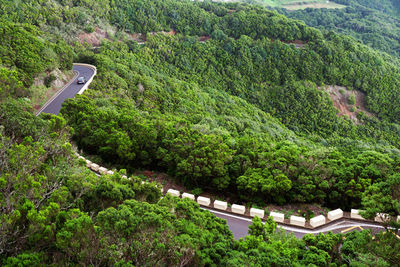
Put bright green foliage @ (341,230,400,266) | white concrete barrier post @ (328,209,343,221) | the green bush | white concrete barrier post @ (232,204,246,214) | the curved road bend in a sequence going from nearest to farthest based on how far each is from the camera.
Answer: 1. bright green foliage @ (341,230,400,266)
2. white concrete barrier post @ (328,209,343,221)
3. white concrete barrier post @ (232,204,246,214)
4. the curved road bend
5. the green bush

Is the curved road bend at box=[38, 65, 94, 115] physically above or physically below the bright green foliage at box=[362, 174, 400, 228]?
below

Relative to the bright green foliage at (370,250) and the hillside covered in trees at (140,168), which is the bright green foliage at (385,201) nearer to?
the hillside covered in trees at (140,168)

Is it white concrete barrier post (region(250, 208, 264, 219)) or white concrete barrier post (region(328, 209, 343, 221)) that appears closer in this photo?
white concrete barrier post (region(328, 209, 343, 221))

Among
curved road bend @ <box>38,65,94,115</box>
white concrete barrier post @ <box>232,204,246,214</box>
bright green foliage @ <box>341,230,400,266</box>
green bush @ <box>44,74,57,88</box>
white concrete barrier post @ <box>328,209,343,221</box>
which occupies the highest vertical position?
bright green foliage @ <box>341,230,400,266</box>

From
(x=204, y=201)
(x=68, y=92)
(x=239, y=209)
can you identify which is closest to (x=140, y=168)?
(x=204, y=201)

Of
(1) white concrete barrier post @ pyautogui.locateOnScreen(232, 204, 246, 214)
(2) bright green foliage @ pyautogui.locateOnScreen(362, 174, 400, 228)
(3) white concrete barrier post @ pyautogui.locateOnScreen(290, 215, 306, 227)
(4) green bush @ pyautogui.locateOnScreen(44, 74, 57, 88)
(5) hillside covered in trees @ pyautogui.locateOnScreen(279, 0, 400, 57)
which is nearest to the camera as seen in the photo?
(2) bright green foliage @ pyautogui.locateOnScreen(362, 174, 400, 228)

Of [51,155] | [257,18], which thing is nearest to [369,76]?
[257,18]

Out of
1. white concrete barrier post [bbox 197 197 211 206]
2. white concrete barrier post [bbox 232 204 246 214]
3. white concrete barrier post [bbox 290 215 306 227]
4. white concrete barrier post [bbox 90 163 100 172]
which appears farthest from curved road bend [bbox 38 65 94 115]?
white concrete barrier post [bbox 290 215 306 227]

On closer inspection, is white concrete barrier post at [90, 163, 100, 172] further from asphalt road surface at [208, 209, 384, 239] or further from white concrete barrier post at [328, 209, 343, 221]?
white concrete barrier post at [328, 209, 343, 221]
